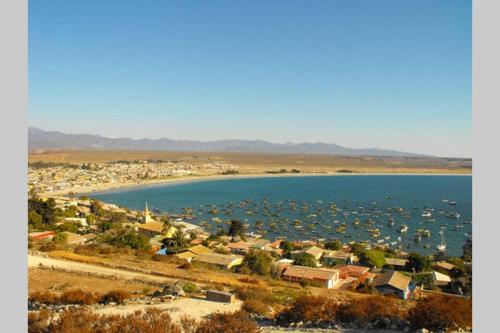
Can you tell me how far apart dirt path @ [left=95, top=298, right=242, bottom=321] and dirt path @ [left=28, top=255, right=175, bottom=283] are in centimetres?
235

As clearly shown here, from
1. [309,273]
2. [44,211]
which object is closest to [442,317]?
[309,273]

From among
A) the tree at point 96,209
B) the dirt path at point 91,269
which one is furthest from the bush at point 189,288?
the tree at point 96,209

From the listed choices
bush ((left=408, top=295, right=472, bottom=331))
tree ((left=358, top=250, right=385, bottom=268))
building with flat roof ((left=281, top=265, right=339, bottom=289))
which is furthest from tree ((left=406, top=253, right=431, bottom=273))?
bush ((left=408, top=295, right=472, bottom=331))

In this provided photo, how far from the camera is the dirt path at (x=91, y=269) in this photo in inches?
391

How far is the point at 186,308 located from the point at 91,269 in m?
4.85

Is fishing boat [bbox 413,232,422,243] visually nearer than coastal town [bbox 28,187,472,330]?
No

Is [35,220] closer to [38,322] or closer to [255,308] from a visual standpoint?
[38,322]

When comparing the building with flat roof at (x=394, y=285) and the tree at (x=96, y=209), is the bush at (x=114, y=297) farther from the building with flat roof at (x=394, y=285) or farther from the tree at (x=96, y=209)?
the tree at (x=96, y=209)

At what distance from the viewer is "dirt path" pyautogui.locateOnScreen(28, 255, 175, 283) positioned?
9.92m

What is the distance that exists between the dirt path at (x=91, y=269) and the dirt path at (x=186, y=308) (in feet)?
7.73

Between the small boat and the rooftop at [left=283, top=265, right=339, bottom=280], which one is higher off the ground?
the rooftop at [left=283, top=265, right=339, bottom=280]

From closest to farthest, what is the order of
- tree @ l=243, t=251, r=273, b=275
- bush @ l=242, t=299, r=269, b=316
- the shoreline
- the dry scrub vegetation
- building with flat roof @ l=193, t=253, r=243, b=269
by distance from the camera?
the dry scrub vegetation → bush @ l=242, t=299, r=269, b=316 → tree @ l=243, t=251, r=273, b=275 → building with flat roof @ l=193, t=253, r=243, b=269 → the shoreline

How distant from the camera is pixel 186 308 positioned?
696cm

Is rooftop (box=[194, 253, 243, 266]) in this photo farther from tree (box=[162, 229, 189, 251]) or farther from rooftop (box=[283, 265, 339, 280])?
tree (box=[162, 229, 189, 251])
